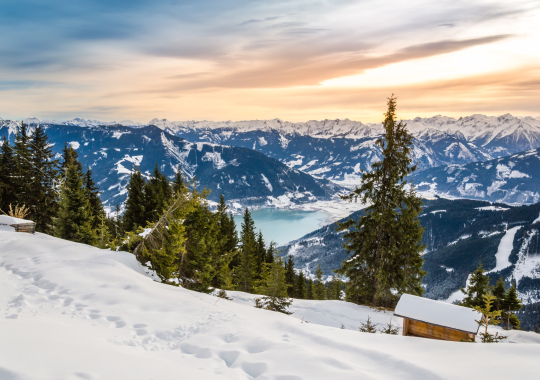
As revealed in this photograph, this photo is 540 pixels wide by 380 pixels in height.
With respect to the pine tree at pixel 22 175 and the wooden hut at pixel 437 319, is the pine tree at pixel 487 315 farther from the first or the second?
the pine tree at pixel 22 175

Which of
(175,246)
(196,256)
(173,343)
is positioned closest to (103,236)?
(196,256)

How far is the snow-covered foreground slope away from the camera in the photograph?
4.98 meters

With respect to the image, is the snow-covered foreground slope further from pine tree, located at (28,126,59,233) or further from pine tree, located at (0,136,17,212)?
pine tree, located at (0,136,17,212)

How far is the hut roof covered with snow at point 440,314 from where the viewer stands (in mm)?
10719

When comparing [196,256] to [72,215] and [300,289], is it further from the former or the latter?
[300,289]

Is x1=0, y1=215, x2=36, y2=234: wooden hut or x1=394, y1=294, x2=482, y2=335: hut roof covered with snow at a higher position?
x1=0, y1=215, x2=36, y2=234: wooden hut

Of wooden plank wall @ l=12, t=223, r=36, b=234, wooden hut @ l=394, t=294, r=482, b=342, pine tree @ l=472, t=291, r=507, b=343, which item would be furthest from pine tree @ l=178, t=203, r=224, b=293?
pine tree @ l=472, t=291, r=507, b=343

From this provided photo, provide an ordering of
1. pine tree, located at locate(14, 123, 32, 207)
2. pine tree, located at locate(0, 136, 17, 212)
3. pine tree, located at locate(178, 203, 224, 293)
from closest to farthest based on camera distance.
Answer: pine tree, located at locate(178, 203, 224, 293) → pine tree, located at locate(0, 136, 17, 212) → pine tree, located at locate(14, 123, 32, 207)

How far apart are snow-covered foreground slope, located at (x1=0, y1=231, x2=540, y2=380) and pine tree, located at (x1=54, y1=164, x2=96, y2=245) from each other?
12790 millimetres

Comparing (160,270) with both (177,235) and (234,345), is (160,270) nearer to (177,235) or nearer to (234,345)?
(177,235)

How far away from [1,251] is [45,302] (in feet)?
21.6

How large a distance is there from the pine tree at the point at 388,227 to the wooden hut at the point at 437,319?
6.58 m

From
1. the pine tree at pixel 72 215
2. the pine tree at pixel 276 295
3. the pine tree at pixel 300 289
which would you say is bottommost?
the pine tree at pixel 300 289

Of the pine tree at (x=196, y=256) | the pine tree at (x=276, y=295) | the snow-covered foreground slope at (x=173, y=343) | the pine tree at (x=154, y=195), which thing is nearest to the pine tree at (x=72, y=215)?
the pine tree at (x=154, y=195)
